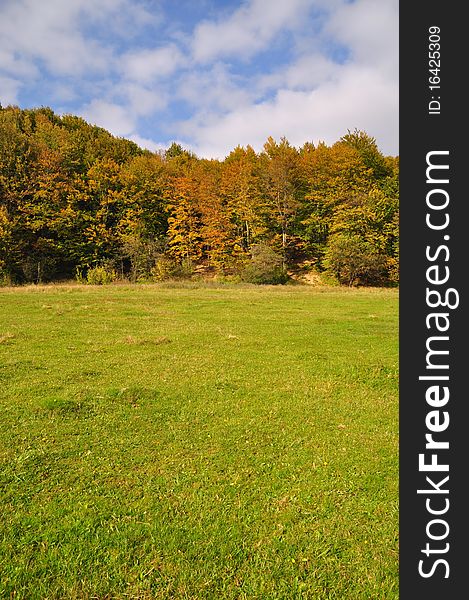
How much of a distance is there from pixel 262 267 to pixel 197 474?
50.3 m

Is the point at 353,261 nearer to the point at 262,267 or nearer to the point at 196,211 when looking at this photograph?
the point at 262,267

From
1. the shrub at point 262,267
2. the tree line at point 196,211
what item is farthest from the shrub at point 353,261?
the shrub at point 262,267

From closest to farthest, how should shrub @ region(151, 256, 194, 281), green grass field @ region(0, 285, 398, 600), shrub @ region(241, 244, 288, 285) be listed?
green grass field @ region(0, 285, 398, 600) → shrub @ region(241, 244, 288, 285) → shrub @ region(151, 256, 194, 281)

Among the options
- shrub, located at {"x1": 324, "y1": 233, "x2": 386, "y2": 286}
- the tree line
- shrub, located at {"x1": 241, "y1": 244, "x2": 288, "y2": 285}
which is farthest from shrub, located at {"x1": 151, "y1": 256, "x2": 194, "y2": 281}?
shrub, located at {"x1": 324, "y1": 233, "x2": 386, "y2": 286}

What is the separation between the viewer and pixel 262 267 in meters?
56.0

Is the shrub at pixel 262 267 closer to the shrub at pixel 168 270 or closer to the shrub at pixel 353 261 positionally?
the shrub at pixel 353 261

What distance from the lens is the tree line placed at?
189 ft

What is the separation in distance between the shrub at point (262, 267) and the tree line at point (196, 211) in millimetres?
183

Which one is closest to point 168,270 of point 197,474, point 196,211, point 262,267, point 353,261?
point 262,267

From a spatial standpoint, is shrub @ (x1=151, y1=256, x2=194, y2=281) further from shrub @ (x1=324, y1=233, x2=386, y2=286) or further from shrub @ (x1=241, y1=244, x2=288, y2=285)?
shrub @ (x1=324, y1=233, x2=386, y2=286)

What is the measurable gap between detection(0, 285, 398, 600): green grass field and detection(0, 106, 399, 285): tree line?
4398 cm

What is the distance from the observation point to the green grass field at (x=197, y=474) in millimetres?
4426

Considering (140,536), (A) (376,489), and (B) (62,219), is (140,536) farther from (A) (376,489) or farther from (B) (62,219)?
(B) (62,219)

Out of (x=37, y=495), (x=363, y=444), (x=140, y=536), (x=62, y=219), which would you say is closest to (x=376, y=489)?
(x=363, y=444)
